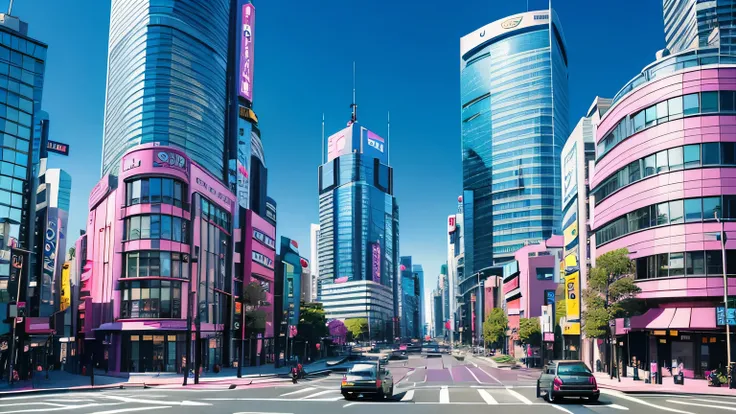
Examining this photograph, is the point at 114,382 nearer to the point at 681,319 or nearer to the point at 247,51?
the point at 681,319

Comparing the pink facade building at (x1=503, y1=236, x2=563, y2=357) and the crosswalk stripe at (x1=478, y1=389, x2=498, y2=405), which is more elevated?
the pink facade building at (x1=503, y1=236, x2=563, y2=357)

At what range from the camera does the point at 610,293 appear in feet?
172

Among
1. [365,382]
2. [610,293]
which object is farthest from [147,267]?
[610,293]

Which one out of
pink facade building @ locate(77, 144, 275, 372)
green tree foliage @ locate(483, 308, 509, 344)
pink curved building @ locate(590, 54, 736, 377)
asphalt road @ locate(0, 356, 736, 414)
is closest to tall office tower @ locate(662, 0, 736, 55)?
green tree foliage @ locate(483, 308, 509, 344)

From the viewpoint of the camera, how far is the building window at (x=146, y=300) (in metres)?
59.9

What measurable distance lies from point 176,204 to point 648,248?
42664 millimetres

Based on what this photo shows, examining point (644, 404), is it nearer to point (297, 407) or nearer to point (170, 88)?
point (297, 407)

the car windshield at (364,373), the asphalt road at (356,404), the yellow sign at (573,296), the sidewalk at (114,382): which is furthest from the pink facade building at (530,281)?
the car windshield at (364,373)

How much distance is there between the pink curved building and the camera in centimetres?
4816

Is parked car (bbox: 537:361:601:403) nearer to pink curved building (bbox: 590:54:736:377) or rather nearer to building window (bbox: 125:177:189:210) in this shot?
pink curved building (bbox: 590:54:736:377)

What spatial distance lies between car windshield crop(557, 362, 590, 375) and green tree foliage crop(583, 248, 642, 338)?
2532 cm

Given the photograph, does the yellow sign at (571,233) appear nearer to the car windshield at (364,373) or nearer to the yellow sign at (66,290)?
the car windshield at (364,373)

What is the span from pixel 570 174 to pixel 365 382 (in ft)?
201

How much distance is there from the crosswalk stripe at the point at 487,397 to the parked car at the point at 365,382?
484 centimetres
